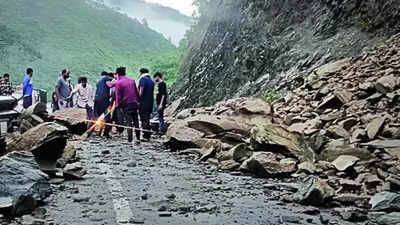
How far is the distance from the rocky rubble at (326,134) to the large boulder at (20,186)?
275cm

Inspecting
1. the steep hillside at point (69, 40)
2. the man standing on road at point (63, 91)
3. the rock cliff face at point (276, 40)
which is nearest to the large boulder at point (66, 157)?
the rock cliff face at point (276, 40)

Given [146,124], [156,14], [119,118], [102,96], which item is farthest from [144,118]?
[156,14]

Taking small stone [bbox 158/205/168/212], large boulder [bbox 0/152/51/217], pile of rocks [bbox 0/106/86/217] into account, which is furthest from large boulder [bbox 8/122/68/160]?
small stone [bbox 158/205/168/212]

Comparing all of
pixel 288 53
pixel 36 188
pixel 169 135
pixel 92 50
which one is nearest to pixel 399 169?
pixel 36 188

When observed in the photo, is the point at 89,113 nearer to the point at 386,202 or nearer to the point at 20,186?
the point at 20,186

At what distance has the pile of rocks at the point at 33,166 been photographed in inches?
203

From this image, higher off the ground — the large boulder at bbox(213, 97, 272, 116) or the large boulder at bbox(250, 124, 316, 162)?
the large boulder at bbox(213, 97, 272, 116)

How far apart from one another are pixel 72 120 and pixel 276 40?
6.87m

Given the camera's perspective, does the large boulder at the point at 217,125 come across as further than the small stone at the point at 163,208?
Yes

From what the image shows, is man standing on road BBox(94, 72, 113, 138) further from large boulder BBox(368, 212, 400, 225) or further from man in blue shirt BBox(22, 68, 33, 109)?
large boulder BBox(368, 212, 400, 225)

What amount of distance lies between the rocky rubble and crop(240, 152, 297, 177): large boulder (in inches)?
0.5

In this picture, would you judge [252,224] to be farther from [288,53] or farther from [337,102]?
[288,53]

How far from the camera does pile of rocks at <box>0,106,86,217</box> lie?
5.16 m

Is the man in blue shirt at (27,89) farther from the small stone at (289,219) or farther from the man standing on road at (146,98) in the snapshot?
the small stone at (289,219)
